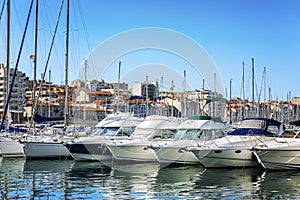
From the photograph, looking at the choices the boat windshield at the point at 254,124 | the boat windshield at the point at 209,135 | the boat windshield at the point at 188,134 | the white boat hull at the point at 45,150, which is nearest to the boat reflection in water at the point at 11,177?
the white boat hull at the point at 45,150

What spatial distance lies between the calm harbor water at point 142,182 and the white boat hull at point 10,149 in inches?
268

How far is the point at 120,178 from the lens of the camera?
2292 centimetres

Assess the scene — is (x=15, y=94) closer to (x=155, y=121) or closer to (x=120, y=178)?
(x=155, y=121)

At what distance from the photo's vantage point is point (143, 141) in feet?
95.9

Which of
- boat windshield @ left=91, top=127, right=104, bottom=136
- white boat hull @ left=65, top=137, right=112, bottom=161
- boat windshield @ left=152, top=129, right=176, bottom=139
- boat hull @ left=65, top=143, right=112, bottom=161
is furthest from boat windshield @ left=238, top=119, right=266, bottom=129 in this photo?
boat windshield @ left=91, top=127, right=104, bottom=136

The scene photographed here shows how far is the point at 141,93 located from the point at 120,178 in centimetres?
4584

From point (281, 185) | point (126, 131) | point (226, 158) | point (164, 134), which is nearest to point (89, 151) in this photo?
point (126, 131)

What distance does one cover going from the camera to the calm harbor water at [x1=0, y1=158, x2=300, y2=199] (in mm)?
17953

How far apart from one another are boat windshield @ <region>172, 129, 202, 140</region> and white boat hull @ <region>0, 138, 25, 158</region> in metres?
13.5

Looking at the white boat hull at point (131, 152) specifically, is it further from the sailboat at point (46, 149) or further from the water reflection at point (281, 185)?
the water reflection at point (281, 185)

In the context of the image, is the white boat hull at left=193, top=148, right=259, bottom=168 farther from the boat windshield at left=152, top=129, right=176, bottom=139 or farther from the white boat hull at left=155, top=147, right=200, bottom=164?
the boat windshield at left=152, top=129, right=176, bottom=139

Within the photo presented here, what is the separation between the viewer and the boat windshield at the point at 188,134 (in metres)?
28.7

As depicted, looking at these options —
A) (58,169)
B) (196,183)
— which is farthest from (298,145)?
(58,169)

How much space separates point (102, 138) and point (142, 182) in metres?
10.4
